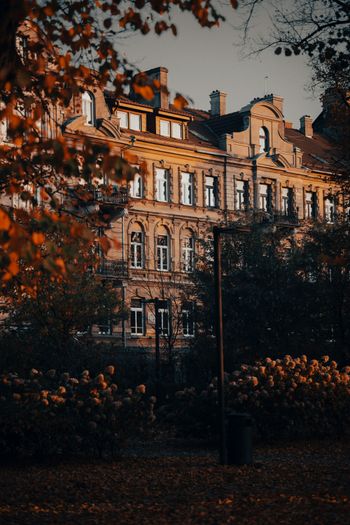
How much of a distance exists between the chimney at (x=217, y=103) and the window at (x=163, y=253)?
1341 centimetres

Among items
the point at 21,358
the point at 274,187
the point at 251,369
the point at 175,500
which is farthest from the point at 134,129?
the point at 175,500

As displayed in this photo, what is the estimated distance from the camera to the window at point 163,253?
2459 inches

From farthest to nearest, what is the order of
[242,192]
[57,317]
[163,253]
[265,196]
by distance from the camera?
[265,196] → [242,192] → [163,253] → [57,317]

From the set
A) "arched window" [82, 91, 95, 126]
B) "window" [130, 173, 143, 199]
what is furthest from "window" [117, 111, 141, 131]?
"window" [130, 173, 143, 199]

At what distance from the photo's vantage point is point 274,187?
68.7 meters

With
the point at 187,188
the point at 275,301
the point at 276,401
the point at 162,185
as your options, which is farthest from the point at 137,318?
the point at 276,401

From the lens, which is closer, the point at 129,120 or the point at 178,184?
the point at 129,120

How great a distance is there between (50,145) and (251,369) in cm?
1831

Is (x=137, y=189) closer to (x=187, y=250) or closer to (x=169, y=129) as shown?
(x=169, y=129)

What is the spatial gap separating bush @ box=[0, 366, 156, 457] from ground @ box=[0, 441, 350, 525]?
388 mm

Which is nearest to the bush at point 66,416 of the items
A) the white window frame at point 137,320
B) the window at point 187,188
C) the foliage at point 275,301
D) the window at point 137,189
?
the foliage at point 275,301

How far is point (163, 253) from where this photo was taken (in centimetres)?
6291

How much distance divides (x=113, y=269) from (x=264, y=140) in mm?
15560

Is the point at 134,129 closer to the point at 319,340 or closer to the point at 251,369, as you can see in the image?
the point at 319,340
